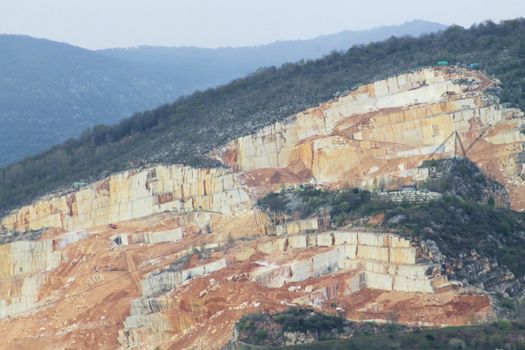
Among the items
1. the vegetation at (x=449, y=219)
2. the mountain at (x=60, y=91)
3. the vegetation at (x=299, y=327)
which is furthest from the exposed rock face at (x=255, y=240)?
the mountain at (x=60, y=91)

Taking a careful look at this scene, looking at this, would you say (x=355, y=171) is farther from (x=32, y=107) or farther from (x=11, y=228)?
(x=32, y=107)

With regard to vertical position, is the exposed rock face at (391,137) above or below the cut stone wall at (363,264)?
above

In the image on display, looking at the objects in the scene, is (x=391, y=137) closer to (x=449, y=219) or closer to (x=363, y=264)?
(x=449, y=219)

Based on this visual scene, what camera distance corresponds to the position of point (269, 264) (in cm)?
5653

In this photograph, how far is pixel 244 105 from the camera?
253 ft

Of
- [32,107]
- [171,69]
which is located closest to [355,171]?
[32,107]

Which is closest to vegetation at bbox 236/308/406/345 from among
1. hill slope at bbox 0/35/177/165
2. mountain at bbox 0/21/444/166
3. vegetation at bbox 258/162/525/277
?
vegetation at bbox 258/162/525/277

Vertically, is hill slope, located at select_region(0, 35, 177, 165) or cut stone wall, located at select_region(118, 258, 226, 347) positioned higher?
hill slope, located at select_region(0, 35, 177, 165)

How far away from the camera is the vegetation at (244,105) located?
7200cm

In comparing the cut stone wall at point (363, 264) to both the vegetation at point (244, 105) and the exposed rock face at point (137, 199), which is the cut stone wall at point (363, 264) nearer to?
the exposed rock face at point (137, 199)

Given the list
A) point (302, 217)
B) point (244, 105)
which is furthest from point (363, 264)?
point (244, 105)

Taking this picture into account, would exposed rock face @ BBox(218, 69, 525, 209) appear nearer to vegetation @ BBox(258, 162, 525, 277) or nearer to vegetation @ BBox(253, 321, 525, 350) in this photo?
vegetation @ BBox(258, 162, 525, 277)

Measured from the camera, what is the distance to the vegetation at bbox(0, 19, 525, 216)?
2835 inches

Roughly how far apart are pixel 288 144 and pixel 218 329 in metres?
18.2
